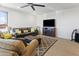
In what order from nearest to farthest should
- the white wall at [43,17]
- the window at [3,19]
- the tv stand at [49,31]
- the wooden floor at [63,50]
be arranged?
the wooden floor at [63,50]
the window at [3,19]
the white wall at [43,17]
the tv stand at [49,31]

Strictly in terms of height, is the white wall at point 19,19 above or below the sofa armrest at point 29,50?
above

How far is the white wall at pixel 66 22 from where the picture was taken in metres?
3.42

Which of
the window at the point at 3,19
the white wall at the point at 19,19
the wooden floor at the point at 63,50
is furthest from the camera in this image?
the white wall at the point at 19,19

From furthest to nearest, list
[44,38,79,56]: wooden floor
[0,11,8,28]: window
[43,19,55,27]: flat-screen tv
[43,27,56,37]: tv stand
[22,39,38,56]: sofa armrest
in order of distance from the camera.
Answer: [43,27,56,37]: tv stand
[43,19,55,27]: flat-screen tv
[0,11,8,28]: window
[44,38,79,56]: wooden floor
[22,39,38,56]: sofa armrest

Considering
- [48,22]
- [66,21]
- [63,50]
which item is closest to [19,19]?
[48,22]

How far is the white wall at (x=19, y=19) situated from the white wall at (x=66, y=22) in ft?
2.88

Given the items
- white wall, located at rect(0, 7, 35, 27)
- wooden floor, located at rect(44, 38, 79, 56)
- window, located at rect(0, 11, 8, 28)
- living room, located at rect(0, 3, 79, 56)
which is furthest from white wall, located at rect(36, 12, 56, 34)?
window, located at rect(0, 11, 8, 28)

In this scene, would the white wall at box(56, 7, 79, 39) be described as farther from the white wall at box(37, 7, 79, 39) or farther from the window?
the window

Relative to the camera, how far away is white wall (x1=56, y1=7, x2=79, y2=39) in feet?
11.2

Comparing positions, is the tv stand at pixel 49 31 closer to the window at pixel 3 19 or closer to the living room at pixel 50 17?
the living room at pixel 50 17

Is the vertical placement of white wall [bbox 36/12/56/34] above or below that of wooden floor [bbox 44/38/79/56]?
above

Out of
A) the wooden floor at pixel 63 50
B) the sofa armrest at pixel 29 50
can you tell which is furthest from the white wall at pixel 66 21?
the sofa armrest at pixel 29 50

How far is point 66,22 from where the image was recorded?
143 inches

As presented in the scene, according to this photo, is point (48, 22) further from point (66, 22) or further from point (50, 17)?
point (66, 22)
